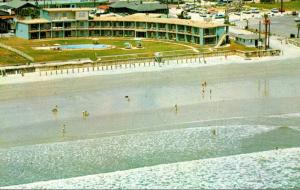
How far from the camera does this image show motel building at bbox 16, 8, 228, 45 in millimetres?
98188

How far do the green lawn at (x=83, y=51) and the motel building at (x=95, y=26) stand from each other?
2.39 meters

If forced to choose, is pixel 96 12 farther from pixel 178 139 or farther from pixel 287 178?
pixel 287 178

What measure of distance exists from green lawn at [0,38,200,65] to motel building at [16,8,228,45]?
2388mm

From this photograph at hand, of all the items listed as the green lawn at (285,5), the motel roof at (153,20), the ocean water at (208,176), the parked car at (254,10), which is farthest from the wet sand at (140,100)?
the green lawn at (285,5)

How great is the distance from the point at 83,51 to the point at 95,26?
17.2 meters

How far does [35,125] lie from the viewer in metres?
51.0

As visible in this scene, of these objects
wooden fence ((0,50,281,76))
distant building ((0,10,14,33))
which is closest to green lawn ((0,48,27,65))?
wooden fence ((0,50,281,76))

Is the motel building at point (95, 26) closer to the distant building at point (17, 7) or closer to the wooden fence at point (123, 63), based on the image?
the distant building at point (17, 7)

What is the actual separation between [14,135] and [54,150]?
529cm

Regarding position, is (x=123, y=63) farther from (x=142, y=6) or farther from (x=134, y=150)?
(x=142, y=6)

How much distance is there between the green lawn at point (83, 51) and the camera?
82.8 meters

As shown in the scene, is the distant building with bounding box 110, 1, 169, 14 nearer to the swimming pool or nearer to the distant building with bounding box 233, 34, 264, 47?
the swimming pool

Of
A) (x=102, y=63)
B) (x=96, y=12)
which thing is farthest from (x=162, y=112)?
(x=96, y=12)

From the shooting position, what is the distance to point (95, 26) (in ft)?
339
